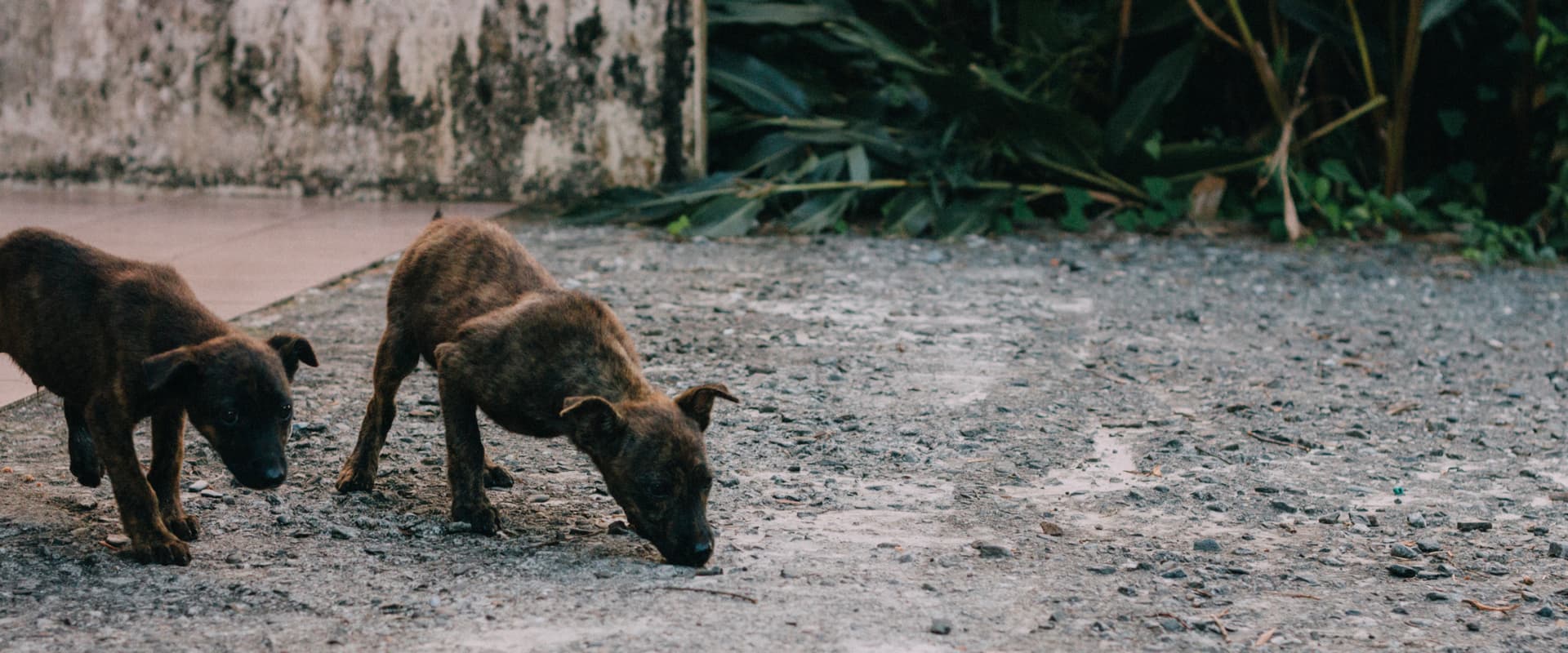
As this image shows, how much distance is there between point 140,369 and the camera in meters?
3.86

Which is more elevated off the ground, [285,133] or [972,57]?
[972,57]

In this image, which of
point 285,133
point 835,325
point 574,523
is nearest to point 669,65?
point 285,133

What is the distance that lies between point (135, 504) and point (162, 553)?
139 mm

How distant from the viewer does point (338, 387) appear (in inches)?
224

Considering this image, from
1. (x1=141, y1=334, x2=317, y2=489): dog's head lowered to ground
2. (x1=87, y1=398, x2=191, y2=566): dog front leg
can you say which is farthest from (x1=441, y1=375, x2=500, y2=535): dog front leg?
(x1=87, y1=398, x2=191, y2=566): dog front leg

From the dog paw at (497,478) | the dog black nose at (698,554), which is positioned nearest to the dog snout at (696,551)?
the dog black nose at (698,554)

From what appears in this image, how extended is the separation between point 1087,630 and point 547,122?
7951mm

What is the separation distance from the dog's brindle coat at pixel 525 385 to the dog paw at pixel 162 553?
2.33 ft

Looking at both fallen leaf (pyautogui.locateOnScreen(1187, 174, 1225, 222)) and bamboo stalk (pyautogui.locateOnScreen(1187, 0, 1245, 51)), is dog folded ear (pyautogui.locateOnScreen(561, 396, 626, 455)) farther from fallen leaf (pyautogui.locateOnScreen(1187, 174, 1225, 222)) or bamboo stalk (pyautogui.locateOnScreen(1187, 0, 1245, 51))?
fallen leaf (pyautogui.locateOnScreen(1187, 174, 1225, 222))

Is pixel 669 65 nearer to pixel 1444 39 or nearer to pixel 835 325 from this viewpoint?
pixel 835 325

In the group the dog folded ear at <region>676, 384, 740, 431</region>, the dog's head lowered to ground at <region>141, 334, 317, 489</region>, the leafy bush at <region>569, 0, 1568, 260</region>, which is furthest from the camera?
the leafy bush at <region>569, 0, 1568, 260</region>

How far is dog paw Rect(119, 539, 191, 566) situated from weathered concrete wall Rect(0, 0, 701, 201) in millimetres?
7210

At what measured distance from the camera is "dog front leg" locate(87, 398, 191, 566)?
12.4 ft

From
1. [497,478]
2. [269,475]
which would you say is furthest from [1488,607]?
[269,475]
